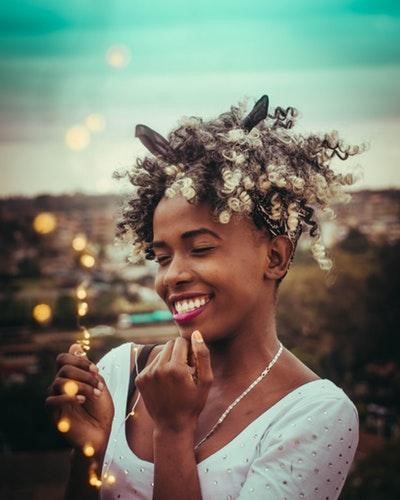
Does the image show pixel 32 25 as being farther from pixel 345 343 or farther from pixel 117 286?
pixel 345 343

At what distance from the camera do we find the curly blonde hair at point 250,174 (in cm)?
208

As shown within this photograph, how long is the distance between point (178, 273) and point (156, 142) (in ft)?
1.44

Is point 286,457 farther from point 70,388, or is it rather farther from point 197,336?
point 70,388

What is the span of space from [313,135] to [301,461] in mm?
1011

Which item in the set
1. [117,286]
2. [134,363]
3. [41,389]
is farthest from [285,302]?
[134,363]

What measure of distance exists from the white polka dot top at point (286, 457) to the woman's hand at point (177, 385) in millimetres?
161

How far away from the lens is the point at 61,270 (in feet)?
85.8

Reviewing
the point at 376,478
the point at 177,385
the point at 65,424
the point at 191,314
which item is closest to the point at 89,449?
the point at 65,424

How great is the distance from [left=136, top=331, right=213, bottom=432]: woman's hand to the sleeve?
0.71 feet

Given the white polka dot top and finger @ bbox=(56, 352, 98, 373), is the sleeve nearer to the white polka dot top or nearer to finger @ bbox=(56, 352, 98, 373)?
the white polka dot top

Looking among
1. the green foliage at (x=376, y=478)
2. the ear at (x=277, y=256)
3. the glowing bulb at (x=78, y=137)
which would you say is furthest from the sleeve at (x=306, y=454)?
the green foliage at (x=376, y=478)

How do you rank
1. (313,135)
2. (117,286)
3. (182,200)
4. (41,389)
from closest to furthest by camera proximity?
(182,200) → (313,135) → (117,286) → (41,389)

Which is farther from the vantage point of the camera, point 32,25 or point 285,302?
point 285,302

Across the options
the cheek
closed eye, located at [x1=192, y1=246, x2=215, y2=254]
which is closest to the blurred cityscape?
the cheek
